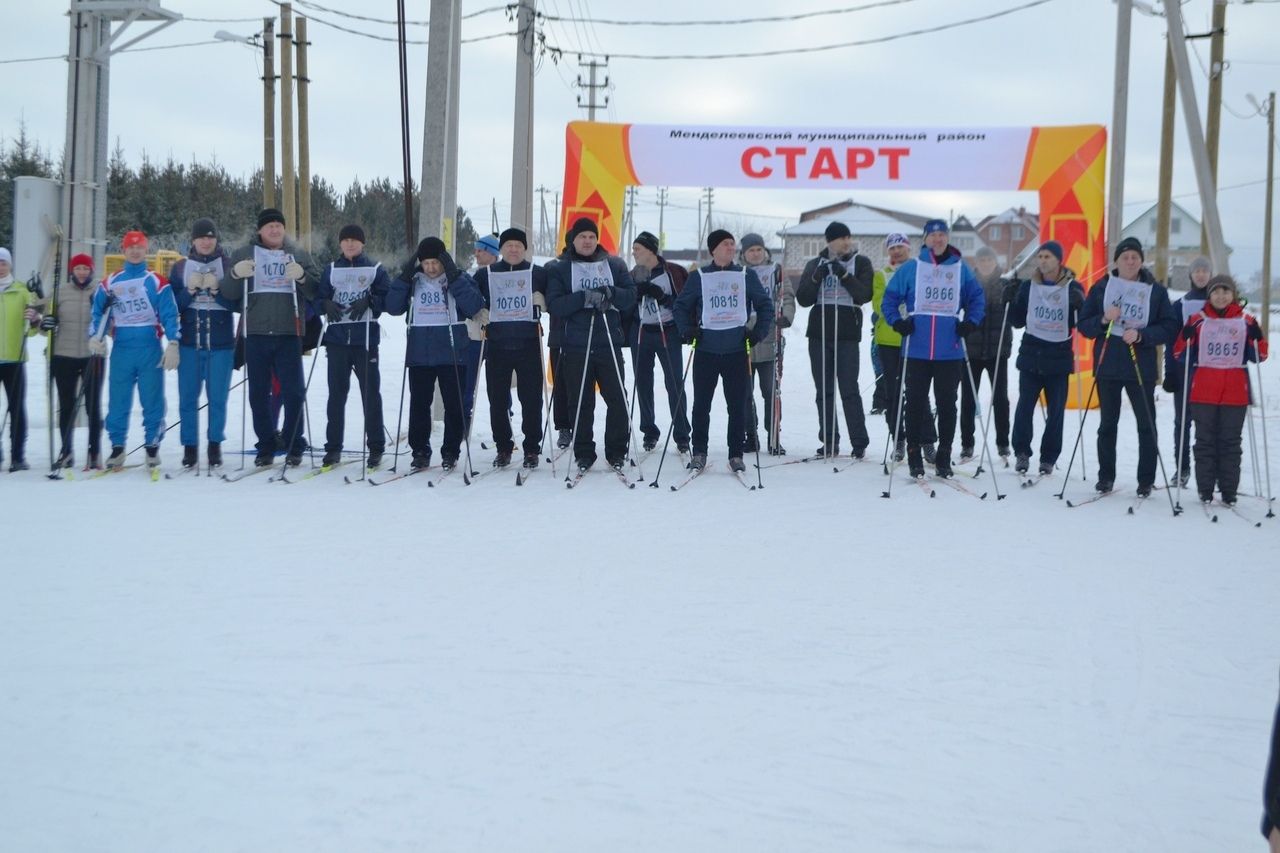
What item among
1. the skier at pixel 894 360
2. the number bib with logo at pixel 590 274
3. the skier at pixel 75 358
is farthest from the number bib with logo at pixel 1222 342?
the skier at pixel 75 358

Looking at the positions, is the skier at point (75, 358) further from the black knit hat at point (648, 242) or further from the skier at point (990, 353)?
the skier at point (990, 353)

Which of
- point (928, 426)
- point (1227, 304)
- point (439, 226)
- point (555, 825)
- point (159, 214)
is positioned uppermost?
point (159, 214)

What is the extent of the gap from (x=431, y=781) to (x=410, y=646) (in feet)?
4.37

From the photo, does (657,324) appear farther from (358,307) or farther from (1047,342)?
(1047,342)

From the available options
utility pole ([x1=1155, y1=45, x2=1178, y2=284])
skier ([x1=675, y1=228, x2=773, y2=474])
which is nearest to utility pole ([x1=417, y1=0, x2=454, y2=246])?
skier ([x1=675, y1=228, x2=773, y2=474])

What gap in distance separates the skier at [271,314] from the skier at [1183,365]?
6.39m

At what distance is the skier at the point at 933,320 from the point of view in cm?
930

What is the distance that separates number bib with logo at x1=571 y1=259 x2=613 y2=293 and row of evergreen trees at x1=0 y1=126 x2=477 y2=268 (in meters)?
21.8

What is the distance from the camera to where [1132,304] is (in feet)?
29.5

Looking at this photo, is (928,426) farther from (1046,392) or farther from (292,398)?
(292,398)

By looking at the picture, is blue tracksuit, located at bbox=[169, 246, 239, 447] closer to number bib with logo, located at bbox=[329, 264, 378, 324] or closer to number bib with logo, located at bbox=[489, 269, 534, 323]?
number bib with logo, located at bbox=[329, 264, 378, 324]

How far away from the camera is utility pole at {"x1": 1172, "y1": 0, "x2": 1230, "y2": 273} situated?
10.2 meters

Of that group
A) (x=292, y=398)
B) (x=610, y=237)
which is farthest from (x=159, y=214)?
(x=292, y=398)

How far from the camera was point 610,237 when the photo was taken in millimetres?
13125
